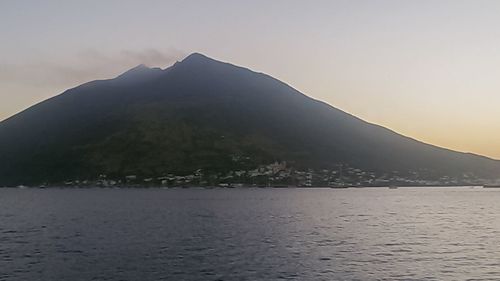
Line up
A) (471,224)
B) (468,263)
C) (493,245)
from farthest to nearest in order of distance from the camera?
(471,224)
(493,245)
(468,263)

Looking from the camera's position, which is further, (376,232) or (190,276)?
(376,232)

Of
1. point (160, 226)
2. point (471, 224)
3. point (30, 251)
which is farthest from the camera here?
point (471, 224)

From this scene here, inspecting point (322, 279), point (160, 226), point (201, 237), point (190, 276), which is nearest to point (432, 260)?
point (322, 279)

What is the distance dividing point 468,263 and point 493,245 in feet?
63.8

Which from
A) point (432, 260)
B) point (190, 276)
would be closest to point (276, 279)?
point (190, 276)

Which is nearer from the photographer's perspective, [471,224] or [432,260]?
[432,260]

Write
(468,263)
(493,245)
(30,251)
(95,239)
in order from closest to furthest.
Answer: (468,263) < (30,251) < (493,245) < (95,239)

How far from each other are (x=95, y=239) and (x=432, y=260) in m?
49.8

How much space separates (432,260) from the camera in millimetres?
66250

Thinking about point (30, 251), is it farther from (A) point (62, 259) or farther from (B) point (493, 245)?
(B) point (493, 245)

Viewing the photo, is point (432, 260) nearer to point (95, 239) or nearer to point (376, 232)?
point (376, 232)

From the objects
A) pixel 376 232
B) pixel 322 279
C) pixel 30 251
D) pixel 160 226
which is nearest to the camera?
pixel 322 279

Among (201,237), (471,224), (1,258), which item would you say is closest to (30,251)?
(1,258)

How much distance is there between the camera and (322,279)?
54.3m
